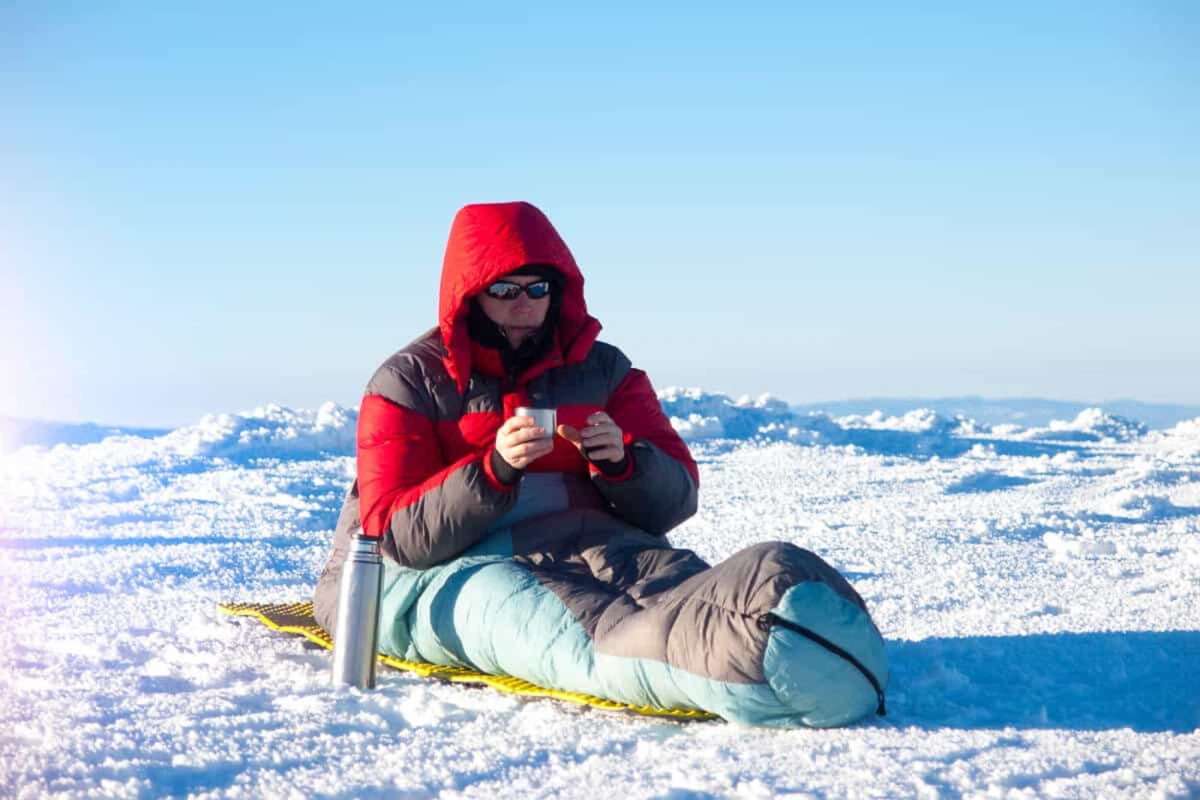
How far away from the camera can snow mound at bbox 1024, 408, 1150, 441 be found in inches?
611

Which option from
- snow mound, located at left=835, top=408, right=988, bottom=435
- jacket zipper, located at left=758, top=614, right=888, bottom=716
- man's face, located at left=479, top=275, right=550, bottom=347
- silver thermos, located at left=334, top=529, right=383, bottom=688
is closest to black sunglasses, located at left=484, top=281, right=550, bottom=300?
man's face, located at left=479, top=275, right=550, bottom=347

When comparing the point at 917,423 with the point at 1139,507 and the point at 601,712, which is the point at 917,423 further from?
the point at 601,712

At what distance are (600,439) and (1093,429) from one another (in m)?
14.7

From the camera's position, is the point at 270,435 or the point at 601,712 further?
the point at 270,435

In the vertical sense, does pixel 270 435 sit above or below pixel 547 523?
below

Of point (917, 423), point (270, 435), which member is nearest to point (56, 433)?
point (270, 435)

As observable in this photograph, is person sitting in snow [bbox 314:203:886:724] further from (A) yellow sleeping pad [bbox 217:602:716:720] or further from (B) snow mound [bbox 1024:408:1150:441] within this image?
(B) snow mound [bbox 1024:408:1150:441]

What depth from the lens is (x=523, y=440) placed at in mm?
3096

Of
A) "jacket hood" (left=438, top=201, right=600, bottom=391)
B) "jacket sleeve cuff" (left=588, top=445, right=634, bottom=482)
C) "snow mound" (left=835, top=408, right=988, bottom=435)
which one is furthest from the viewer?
"snow mound" (left=835, top=408, right=988, bottom=435)

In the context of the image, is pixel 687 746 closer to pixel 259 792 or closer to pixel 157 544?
pixel 259 792

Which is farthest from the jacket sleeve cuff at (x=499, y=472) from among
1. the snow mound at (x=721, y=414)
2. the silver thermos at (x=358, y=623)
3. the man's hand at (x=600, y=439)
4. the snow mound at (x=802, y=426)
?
the snow mound at (x=721, y=414)

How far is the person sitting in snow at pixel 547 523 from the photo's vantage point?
279 centimetres

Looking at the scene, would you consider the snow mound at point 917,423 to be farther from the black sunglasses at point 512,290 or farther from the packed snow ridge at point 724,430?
the black sunglasses at point 512,290

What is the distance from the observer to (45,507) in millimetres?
7859
